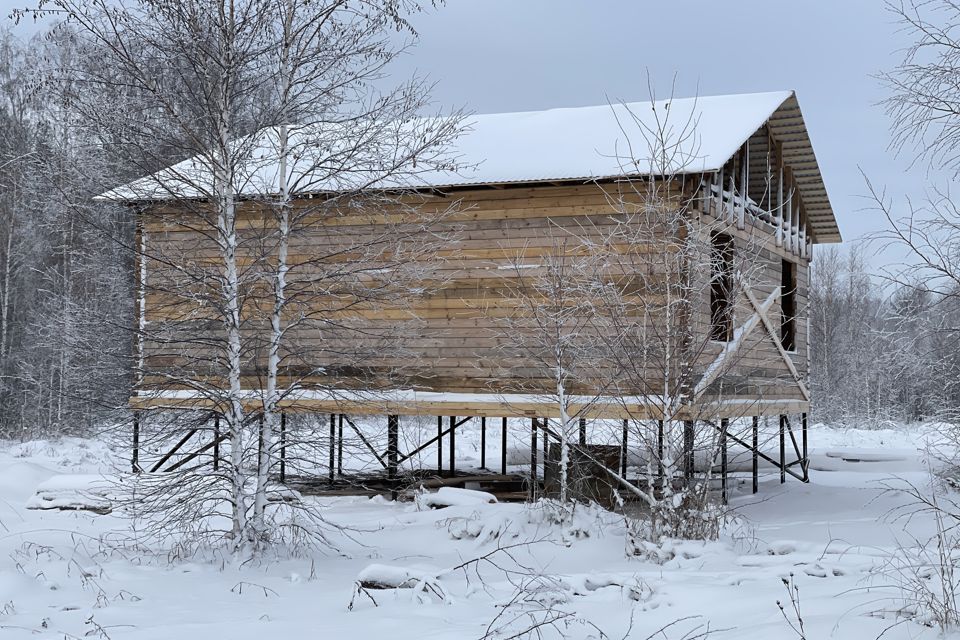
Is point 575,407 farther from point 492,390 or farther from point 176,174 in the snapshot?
point 176,174

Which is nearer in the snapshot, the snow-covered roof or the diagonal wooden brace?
the snow-covered roof

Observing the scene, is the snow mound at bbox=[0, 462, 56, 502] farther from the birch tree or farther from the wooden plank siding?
the birch tree

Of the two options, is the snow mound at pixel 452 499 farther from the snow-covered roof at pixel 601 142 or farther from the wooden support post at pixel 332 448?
the snow-covered roof at pixel 601 142

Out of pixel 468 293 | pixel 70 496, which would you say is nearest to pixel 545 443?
pixel 468 293

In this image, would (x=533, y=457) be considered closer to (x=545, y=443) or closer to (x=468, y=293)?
(x=545, y=443)

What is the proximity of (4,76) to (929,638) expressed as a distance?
96.0 ft

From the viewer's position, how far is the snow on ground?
6473 mm

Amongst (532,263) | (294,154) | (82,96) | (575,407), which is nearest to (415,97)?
(294,154)

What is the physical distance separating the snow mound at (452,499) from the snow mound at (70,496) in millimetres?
4256


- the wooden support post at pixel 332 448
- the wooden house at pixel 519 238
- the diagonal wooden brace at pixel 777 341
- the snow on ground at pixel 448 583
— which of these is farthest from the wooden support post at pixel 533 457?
the diagonal wooden brace at pixel 777 341

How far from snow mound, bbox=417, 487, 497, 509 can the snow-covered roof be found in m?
4.19

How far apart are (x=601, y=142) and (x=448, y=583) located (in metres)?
8.73

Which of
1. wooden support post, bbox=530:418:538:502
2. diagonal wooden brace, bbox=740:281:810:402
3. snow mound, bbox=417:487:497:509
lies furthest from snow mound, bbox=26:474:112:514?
diagonal wooden brace, bbox=740:281:810:402

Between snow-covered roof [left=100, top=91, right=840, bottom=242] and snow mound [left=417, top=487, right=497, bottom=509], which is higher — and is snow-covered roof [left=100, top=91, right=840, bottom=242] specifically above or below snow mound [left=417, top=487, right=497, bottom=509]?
above
